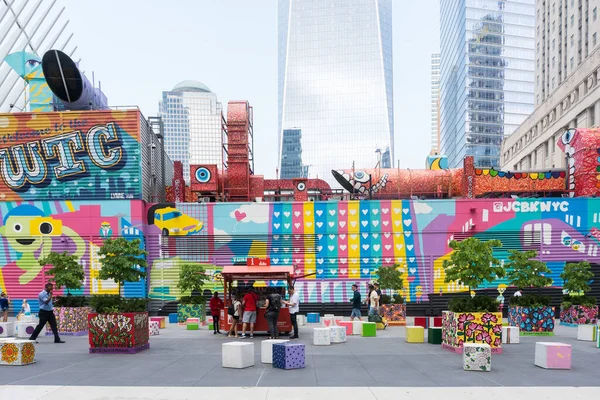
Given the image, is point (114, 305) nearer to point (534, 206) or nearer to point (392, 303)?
point (392, 303)

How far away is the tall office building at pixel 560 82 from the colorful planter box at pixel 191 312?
37738mm

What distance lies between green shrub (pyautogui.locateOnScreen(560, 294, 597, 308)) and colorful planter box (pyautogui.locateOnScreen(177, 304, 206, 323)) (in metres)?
16.7

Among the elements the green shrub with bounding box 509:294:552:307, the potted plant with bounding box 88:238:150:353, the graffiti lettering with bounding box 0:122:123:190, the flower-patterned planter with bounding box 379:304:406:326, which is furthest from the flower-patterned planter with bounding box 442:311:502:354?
the graffiti lettering with bounding box 0:122:123:190

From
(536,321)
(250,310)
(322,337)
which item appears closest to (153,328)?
(250,310)

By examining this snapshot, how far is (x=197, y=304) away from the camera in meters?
26.3

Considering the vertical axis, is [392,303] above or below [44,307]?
below

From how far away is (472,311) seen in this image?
15.4 meters

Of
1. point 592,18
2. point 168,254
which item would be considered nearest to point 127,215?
point 168,254

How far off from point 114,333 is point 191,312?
10806mm

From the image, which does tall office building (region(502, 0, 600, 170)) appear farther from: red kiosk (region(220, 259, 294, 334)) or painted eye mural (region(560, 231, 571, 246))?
red kiosk (region(220, 259, 294, 334))

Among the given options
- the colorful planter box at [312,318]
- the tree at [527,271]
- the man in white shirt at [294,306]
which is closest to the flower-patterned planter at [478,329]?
the man in white shirt at [294,306]

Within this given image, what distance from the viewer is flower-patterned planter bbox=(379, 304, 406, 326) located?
25.2 metres

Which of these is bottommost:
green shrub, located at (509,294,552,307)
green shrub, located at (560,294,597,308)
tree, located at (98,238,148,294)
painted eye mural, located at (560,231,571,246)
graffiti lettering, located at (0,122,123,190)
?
green shrub, located at (560,294,597,308)

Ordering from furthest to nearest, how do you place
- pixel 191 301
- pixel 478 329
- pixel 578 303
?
pixel 191 301 < pixel 578 303 < pixel 478 329
